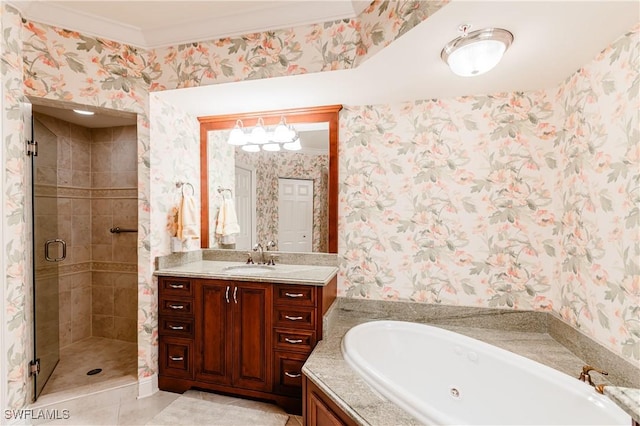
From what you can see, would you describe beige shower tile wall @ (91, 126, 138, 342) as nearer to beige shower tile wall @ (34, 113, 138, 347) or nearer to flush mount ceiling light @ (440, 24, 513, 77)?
beige shower tile wall @ (34, 113, 138, 347)

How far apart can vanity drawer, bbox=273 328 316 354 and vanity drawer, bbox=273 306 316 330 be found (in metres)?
0.04

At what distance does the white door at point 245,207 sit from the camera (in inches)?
105

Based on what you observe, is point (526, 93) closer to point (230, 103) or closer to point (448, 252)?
point (448, 252)

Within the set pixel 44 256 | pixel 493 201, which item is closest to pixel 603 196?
pixel 493 201

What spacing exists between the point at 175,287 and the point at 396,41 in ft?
7.17

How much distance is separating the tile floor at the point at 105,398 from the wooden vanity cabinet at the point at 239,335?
70 millimetres

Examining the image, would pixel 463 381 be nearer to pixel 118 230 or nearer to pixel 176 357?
pixel 176 357

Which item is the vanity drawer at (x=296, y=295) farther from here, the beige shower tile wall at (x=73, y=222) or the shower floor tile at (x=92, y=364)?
the beige shower tile wall at (x=73, y=222)

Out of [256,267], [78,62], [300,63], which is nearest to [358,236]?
[256,267]

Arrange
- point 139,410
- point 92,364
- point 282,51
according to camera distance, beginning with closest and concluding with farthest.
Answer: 1. point 282,51
2. point 139,410
3. point 92,364

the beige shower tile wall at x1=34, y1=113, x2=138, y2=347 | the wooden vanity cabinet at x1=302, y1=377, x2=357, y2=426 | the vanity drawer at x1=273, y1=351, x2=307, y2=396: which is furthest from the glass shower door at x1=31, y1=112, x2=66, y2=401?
the wooden vanity cabinet at x1=302, y1=377, x2=357, y2=426

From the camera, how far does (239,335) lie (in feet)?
6.84

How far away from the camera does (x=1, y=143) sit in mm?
1693

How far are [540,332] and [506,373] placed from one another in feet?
2.15
